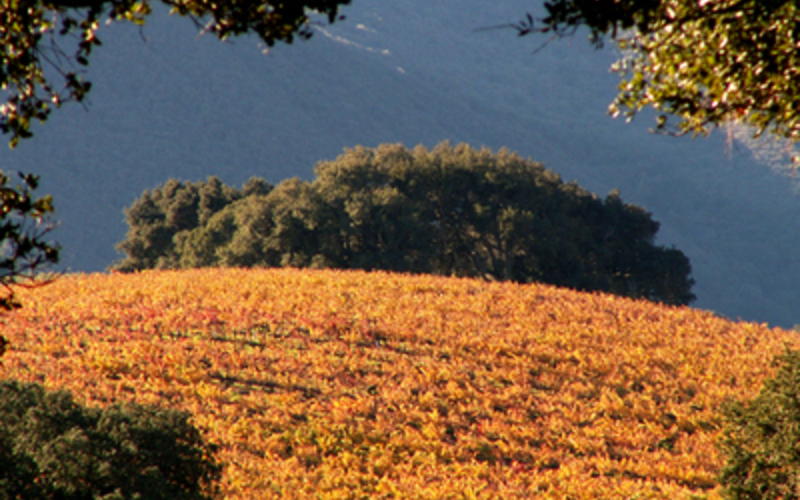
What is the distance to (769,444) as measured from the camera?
970cm

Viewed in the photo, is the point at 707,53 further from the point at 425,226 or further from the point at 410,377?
the point at 425,226

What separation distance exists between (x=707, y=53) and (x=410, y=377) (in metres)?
10.8

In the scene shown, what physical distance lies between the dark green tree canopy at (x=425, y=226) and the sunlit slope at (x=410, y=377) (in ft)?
65.2

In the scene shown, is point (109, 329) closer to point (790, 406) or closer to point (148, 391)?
point (148, 391)

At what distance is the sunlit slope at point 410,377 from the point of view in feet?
41.3

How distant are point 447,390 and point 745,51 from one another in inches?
415

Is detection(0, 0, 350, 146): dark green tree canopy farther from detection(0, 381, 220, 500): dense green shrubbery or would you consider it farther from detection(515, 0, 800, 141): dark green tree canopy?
detection(0, 381, 220, 500): dense green shrubbery

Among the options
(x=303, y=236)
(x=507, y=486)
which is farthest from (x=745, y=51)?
(x=303, y=236)

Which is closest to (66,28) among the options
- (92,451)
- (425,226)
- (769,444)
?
(92,451)

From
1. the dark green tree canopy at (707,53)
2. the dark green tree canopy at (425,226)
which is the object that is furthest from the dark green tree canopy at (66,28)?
the dark green tree canopy at (425,226)

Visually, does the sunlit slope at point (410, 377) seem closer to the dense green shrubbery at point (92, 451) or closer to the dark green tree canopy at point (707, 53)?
the dense green shrubbery at point (92, 451)

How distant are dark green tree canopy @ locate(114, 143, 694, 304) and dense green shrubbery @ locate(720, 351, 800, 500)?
32.1 meters

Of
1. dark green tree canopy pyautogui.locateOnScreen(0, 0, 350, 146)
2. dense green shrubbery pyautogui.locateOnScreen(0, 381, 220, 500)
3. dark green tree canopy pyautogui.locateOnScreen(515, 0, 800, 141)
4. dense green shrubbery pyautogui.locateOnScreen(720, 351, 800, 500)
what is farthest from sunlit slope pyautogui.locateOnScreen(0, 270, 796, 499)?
dark green tree canopy pyautogui.locateOnScreen(0, 0, 350, 146)

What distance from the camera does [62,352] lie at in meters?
16.4
